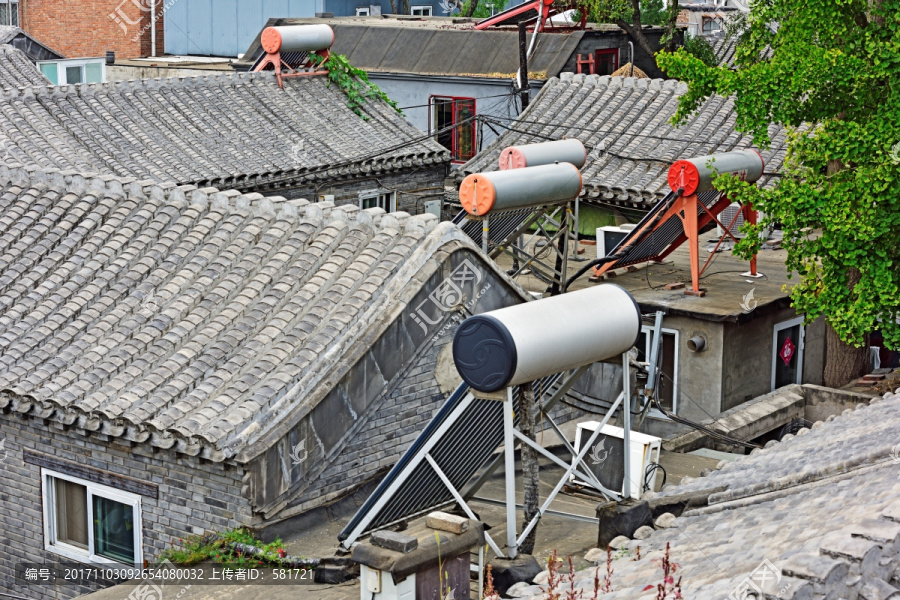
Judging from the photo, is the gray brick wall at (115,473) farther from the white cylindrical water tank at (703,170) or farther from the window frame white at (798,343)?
the window frame white at (798,343)

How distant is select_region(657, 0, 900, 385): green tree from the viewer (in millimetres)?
15242

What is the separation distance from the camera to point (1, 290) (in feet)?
41.3

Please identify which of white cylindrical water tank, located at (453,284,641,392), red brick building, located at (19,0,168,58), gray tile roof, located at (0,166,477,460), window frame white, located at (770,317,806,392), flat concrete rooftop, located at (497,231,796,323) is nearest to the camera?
white cylindrical water tank, located at (453,284,641,392)

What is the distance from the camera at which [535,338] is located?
8.23m

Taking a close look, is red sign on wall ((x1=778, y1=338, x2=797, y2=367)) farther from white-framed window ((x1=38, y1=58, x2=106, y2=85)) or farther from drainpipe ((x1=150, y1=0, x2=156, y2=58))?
drainpipe ((x1=150, y1=0, x2=156, y2=58))

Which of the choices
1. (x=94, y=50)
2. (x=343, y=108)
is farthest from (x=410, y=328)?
(x=94, y=50)

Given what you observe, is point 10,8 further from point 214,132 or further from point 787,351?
point 787,351

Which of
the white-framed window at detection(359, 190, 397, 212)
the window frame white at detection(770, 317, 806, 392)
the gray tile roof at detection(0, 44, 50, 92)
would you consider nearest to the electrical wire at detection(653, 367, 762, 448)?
the window frame white at detection(770, 317, 806, 392)

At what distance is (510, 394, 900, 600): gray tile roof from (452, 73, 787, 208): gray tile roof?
12412 mm

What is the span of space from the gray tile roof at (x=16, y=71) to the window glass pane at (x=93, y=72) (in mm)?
6504

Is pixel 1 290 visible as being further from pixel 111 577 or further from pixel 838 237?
pixel 838 237

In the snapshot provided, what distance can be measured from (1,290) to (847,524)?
903 centimetres

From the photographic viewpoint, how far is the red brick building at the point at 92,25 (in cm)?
4259

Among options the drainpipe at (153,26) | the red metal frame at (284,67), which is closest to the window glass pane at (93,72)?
the drainpipe at (153,26)
